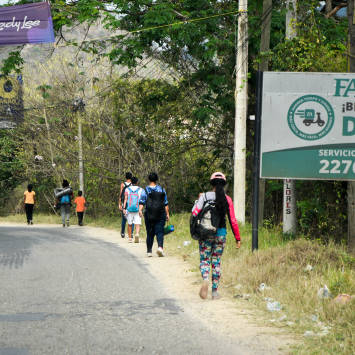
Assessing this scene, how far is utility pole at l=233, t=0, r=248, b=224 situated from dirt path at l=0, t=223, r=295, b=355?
4.21m

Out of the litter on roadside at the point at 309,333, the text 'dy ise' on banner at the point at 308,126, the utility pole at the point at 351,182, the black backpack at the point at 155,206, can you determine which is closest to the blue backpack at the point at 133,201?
the black backpack at the point at 155,206

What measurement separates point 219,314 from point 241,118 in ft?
28.4

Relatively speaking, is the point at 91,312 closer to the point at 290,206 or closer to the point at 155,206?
the point at 155,206

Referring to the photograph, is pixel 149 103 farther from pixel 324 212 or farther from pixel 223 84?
pixel 324 212

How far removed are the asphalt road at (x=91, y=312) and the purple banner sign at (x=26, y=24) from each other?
8.00 metres

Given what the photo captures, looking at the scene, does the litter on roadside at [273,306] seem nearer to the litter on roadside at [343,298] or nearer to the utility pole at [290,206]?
the litter on roadside at [343,298]

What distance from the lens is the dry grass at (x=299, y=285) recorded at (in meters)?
5.27

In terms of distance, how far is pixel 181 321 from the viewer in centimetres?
605

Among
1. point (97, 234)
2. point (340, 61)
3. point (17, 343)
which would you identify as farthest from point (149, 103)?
point (17, 343)

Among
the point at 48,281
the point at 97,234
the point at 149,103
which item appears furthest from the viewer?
the point at 149,103

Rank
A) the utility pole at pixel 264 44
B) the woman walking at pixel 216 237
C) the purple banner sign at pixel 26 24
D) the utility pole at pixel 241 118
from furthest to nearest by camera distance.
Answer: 1. the purple banner sign at pixel 26 24
2. the utility pole at pixel 241 118
3. the utility pole at pixel 264 44
4. the woman walking at pixel 216 237

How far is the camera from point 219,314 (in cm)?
640

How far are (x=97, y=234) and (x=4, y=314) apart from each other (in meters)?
11.3

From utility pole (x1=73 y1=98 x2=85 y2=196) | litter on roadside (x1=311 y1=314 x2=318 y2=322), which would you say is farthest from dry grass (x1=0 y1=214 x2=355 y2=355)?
utility pole (x1=73 y1=98 x2=85 y2=196)
